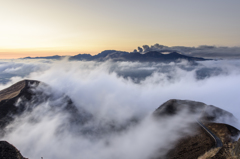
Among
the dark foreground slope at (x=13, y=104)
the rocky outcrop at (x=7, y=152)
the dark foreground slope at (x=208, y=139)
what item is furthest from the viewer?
the dark foreground slope at (x=13, y=104)

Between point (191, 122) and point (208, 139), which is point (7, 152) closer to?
point (208, 139)

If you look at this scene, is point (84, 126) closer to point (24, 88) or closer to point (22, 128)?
point (22, 128)

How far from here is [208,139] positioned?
8281cm

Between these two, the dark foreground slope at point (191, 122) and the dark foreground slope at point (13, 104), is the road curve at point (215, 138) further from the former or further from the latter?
the dark foreground slope at point (13, 104)

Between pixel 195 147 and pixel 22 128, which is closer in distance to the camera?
pixel 195 147

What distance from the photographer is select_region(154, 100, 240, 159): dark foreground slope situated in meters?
61.6

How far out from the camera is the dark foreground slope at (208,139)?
61.6 metres

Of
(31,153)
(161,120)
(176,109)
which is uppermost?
(176,109)

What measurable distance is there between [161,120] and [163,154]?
52012 millimetres

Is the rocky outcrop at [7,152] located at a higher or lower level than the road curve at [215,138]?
higher

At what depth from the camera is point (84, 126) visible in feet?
634

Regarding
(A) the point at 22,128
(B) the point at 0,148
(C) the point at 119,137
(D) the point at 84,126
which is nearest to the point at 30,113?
(A) the point at 22,128

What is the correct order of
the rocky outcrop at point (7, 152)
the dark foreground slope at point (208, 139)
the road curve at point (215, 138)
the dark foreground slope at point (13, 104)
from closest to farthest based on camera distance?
the rocky outcrop at point (7, 152), the dark foreground slope at point (208, 139), the road curve at point (215, 138), the dark foreground slope at point (13, 104)

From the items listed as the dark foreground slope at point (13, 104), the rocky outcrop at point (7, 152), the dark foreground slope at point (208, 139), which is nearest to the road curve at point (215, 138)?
the dark foreground slope at point (208, 139)
